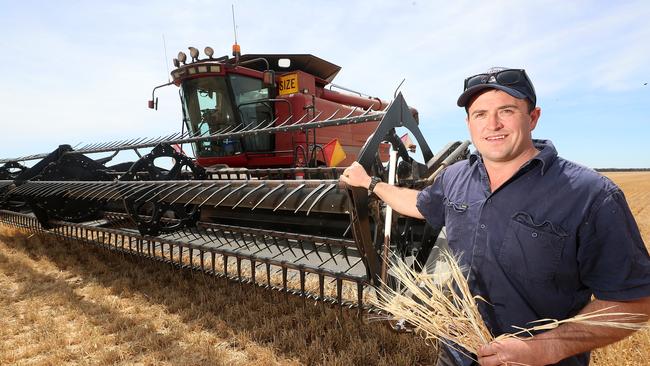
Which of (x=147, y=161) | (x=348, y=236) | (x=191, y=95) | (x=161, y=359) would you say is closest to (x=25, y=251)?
(x=147, y=161)

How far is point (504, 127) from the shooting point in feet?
3.43

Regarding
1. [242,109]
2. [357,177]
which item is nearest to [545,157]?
[357,177]

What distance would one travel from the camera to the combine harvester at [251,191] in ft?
7.13

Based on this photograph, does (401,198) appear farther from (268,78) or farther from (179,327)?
(268,78)

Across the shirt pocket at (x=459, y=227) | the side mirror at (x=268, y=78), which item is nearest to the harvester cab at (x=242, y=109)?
the side mirror at (x=268, y=78)

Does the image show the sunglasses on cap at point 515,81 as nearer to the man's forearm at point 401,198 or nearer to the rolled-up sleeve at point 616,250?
the rolled-up sleeve at point 616,250

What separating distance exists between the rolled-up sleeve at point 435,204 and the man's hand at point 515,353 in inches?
19.7

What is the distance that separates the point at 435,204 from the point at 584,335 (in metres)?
0.61

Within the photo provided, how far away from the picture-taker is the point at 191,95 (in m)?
5.75

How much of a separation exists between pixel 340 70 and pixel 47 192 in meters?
5.18

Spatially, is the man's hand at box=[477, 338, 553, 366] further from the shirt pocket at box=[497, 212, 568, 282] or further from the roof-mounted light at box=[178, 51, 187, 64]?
the roof-mounted light at box=[178, 51, 187, 64]

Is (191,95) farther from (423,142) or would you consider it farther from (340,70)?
(423,142)

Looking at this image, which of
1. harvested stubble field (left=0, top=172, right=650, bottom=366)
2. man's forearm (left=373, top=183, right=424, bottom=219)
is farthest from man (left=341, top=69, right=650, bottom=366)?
harvested stubble field (left=0, top=172, right=650, bottom=366)

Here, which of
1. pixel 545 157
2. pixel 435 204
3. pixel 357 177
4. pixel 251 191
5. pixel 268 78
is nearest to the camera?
pixel 545 157
